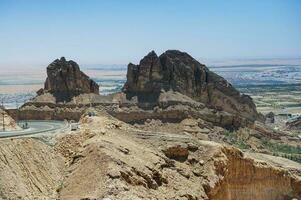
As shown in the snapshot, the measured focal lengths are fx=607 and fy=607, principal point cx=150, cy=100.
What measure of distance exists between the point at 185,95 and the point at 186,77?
5065 millimetres

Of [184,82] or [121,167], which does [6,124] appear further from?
[184,82]

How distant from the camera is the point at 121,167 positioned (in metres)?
40.5

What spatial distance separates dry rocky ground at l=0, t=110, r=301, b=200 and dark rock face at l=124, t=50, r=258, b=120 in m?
55.9

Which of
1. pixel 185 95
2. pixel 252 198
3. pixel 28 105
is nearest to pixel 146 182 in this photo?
pixel 252 198

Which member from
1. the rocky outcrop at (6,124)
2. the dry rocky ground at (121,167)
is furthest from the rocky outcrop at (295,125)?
the rocky outcrop at (6,124)

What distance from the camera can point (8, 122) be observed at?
5609 centimetres

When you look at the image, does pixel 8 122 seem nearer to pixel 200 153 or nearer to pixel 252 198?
pixel 200 153

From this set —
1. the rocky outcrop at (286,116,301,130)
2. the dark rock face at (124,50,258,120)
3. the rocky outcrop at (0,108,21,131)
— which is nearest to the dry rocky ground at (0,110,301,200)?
the rocky outcrop at (0,108,21,131)

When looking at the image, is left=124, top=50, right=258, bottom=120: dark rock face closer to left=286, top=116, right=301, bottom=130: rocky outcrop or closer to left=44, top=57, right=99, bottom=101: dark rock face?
left=44, top=57, right=99, bottom=101: dark rock face

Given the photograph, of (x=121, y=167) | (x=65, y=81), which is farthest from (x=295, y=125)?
(x=121, y=167)

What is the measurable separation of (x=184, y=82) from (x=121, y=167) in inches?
3029

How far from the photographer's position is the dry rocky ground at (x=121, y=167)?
129ft

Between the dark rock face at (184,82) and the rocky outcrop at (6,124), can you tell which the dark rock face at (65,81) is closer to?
the dark rock face at (184,82)

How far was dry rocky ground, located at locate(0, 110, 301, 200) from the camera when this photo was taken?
39438 mm
